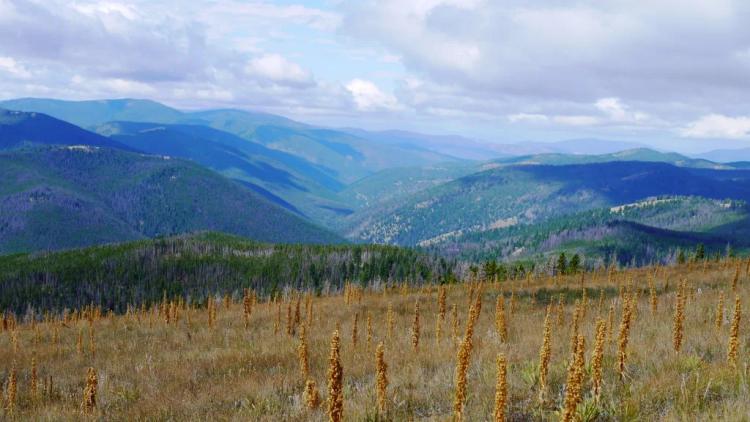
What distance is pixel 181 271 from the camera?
167250 millimetres

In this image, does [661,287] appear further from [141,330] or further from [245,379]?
[141,330]

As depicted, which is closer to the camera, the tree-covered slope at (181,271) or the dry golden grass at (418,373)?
the dry golden grass at (418,373)

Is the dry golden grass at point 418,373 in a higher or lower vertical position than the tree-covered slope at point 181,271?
higher

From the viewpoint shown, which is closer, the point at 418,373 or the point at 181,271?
→ the point at 418,373

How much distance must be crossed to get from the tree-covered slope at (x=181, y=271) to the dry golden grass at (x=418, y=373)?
119154 millimetres

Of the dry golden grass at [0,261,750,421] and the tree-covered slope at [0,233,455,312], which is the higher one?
the dry golden grass at [0,261,750,421]

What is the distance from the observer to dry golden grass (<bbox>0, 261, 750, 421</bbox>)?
7117mm

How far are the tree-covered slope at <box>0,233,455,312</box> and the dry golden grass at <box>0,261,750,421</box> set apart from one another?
391 ft

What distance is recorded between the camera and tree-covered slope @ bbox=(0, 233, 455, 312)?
144875 millimetres

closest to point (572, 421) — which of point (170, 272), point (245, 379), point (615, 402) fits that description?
point (615, 402)

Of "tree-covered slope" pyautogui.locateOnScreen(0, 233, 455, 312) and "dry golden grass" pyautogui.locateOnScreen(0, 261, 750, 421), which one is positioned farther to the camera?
"tree-covered slope" pyautogui.locateOnScreen(0, 233, 455, 312)

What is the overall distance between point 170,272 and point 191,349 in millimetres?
158824

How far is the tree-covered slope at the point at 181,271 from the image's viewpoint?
14488 cm

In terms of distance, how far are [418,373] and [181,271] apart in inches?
6734
